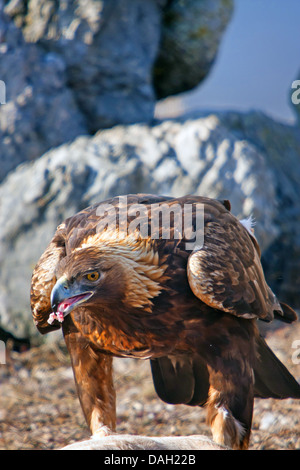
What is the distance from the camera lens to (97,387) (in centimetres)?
300

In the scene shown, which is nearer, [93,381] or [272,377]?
[93,381]

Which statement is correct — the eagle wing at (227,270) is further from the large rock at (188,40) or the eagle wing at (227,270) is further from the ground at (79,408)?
the large rock at (188,40)

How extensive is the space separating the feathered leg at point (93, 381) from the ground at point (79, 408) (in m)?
0.73

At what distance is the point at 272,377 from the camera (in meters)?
3.22

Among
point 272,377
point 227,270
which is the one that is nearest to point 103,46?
point 227,270

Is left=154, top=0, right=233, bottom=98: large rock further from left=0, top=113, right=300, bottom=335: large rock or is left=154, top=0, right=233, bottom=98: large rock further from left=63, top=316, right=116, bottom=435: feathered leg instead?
left=63, top=316, right=116, bottom=435: feathered leg

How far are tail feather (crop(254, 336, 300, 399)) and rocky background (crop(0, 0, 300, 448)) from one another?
133 cm

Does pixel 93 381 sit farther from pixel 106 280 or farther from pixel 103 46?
pixel 103 46

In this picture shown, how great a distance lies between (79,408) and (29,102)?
3.36 meters

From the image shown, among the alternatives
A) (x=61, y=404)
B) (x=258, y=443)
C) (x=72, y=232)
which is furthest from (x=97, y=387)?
(x=61, y=404)

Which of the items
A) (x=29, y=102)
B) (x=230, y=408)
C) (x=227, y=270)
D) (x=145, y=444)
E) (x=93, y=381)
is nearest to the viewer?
(x=145, y=444)

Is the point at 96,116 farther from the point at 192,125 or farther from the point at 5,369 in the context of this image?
the point at 5,369

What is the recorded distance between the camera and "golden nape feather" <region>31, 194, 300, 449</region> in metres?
2.59

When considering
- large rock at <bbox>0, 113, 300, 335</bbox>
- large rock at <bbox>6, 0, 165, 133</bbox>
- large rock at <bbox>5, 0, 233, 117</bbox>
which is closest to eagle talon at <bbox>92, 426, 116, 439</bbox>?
large rock at <bbox>0, 113, 300, 335</bbox>
